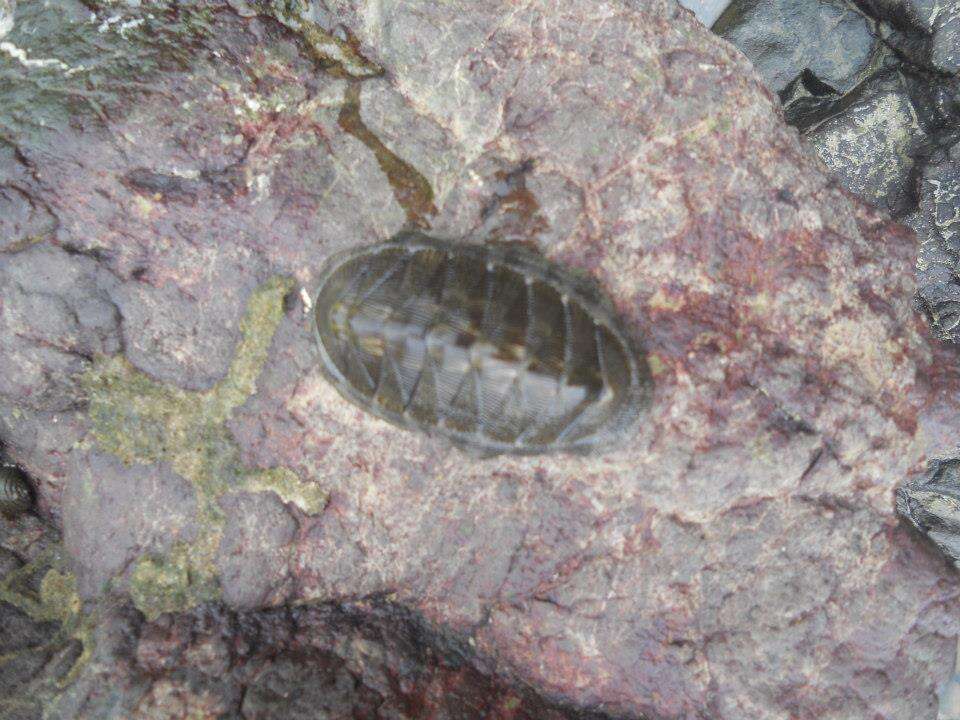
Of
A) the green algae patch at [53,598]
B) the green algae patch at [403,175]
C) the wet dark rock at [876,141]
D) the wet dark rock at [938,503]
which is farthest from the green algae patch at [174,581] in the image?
the wet dark rock at [876,141]

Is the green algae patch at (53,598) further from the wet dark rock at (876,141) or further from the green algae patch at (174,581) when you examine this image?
the wet dark rock at (876,141)

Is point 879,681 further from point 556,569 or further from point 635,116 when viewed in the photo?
point 635,116

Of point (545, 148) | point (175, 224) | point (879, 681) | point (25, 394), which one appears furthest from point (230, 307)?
point (879, 681)

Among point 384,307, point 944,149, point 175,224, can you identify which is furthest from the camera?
point 944,149

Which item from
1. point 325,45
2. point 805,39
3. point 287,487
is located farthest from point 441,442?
point 805,39

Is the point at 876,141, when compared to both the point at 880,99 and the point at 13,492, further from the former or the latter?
the point at 13,492

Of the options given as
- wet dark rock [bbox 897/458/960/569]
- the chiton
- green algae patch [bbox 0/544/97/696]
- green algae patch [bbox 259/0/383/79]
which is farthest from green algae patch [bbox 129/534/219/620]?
wet dark rock [bbox 897/458/960/569]
